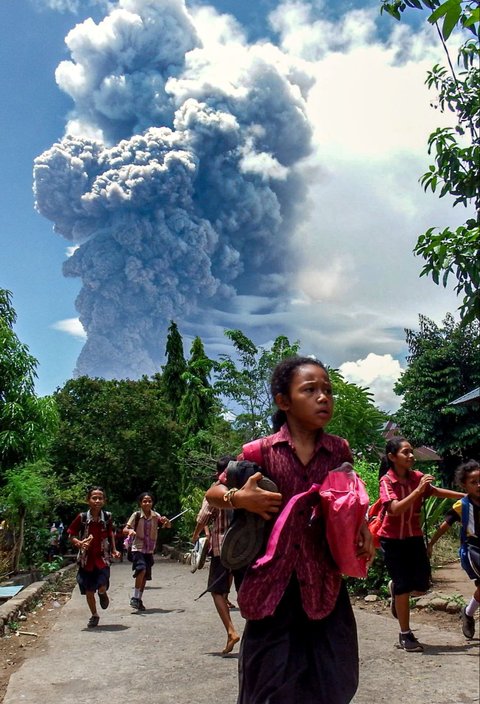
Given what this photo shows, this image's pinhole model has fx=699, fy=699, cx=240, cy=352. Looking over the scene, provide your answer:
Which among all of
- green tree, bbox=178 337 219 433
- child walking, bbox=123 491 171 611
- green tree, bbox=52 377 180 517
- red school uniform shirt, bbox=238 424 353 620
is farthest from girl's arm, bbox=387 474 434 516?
green tree, bbox=52 377 180 517

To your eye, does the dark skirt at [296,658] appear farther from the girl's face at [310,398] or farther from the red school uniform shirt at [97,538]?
the red school uniform shirt at [97,538]

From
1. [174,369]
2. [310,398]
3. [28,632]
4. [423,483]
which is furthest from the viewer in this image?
[174,369]

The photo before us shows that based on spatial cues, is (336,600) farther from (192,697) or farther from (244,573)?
(192,697)

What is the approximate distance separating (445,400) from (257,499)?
26.2m

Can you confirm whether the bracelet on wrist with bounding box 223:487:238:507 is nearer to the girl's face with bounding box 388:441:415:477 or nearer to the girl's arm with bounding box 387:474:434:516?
the girl's arm with bounding box 387:474:434:516

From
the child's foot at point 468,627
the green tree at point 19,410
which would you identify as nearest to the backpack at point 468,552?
the child's foot at point 468,627

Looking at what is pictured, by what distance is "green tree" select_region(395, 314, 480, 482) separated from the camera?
27500 millimetres

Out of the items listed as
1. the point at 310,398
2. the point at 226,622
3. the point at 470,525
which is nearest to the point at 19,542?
the point at 226,622

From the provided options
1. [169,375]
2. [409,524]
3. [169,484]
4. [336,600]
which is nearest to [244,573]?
[336,600]

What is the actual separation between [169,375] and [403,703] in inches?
1451

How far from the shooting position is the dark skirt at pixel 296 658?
113 inches

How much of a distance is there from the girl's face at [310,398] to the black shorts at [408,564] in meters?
3.39

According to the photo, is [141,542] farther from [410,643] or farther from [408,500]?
[408,500]

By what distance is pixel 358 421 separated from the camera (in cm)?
1186
